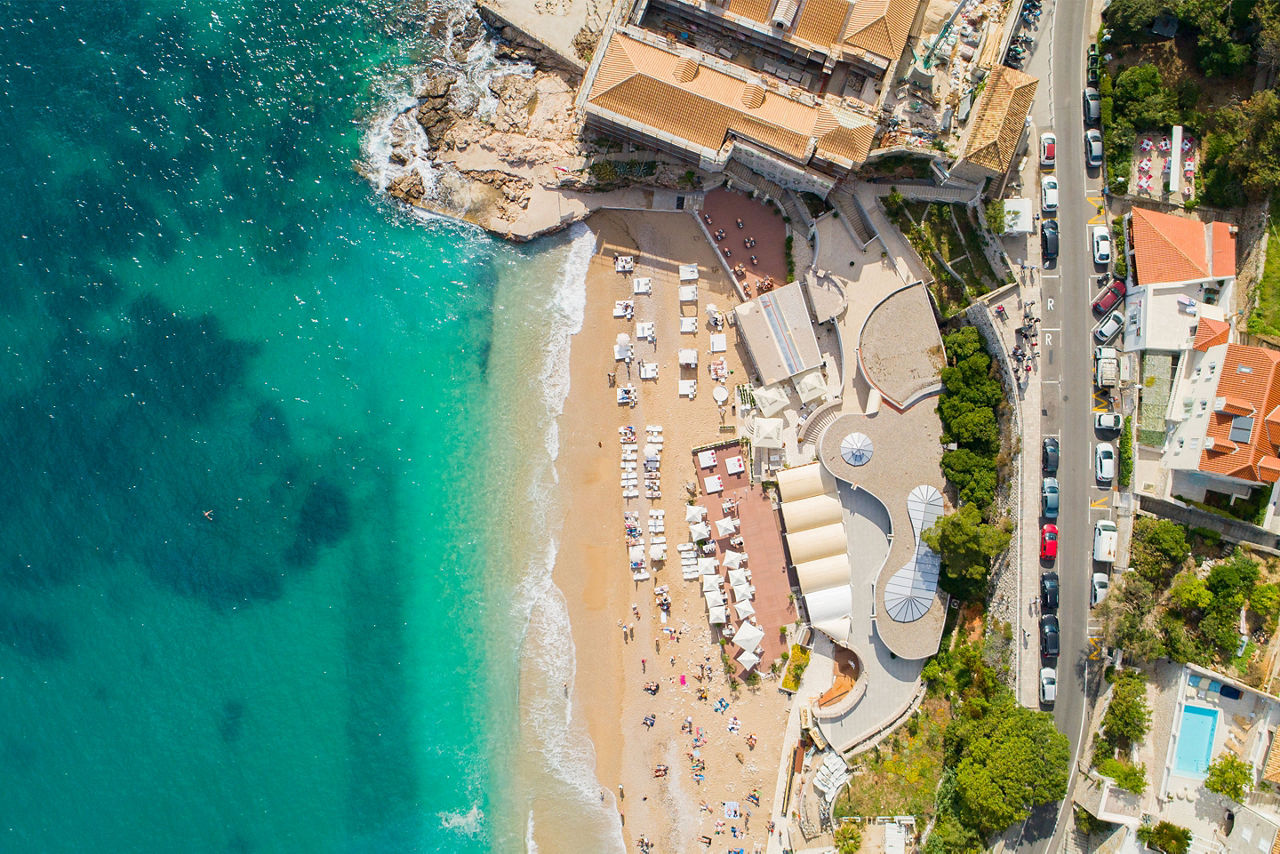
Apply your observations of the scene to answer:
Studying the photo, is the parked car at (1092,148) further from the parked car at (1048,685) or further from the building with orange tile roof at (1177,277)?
the parked car at (1048,685)

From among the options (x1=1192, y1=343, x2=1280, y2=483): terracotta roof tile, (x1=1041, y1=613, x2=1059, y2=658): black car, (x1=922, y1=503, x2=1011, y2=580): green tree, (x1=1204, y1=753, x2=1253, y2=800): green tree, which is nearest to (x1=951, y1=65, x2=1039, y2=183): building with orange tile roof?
(x1=1192, y1=343, x2=1280, y2=483): terracotta roof tile

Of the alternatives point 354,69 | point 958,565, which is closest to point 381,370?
point 354,69

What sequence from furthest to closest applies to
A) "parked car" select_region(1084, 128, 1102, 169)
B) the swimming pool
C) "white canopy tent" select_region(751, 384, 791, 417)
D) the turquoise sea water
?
the turquoise sea water < "white canopy tent" select_region(751, 384, 791, 417) < "parked car" select_region(1084, 128, 1102, 169) < the swimming pool

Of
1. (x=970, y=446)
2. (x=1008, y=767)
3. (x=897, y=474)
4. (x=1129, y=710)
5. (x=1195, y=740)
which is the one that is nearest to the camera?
(x=1195, y=740)

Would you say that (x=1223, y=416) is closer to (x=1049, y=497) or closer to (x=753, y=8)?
(x=1049, y=497)

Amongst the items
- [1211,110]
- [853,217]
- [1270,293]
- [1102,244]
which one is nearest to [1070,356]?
[1102,244]

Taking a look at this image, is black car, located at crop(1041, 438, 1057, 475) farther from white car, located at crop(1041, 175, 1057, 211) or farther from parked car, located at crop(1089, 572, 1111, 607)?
white car, located at crop(1041, 175, 1057, 211)
